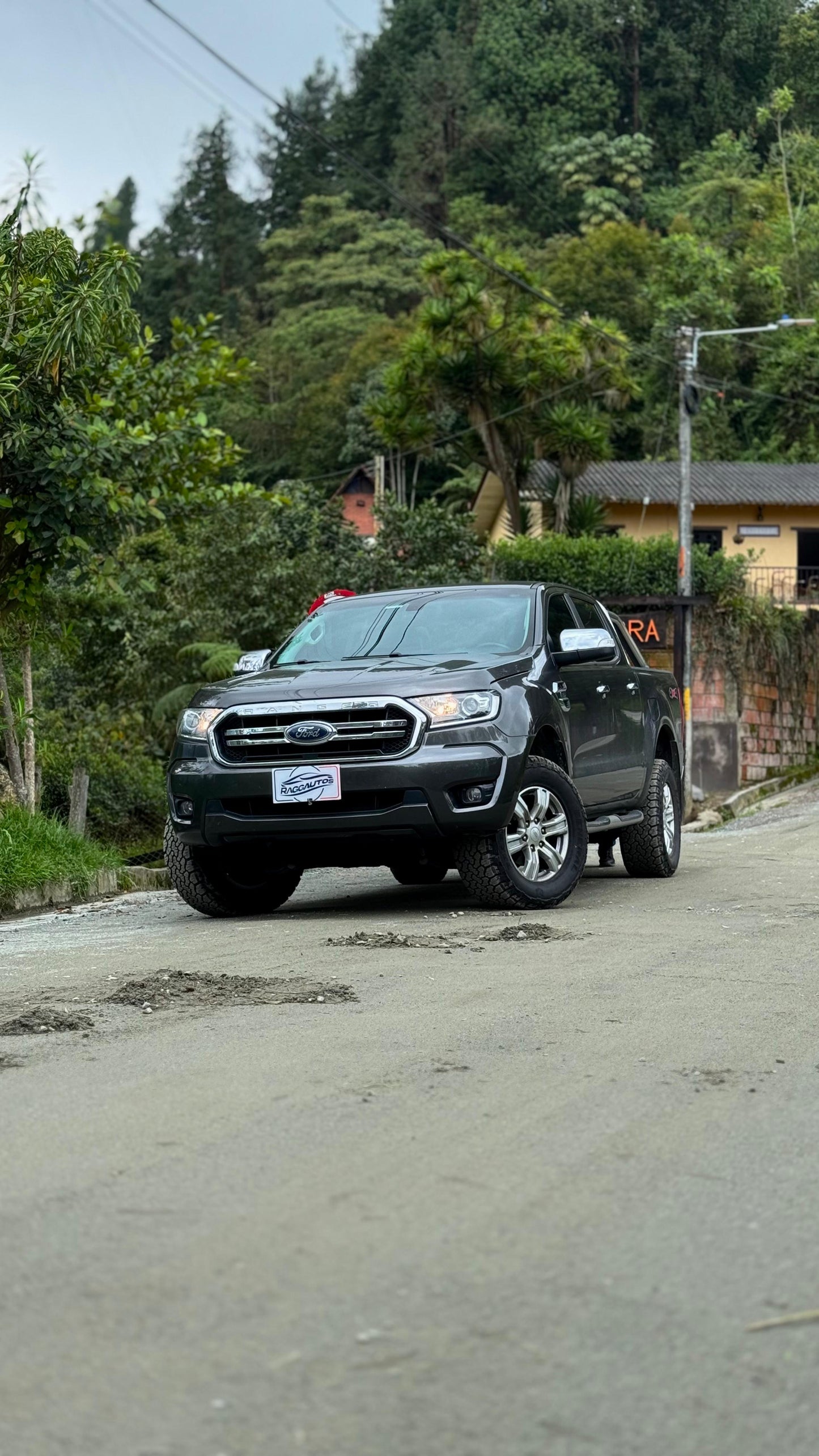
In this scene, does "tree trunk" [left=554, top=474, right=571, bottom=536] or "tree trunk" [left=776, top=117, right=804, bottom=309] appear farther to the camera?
"tree trunk" [left=776, top=117, right=804, bottom=309]

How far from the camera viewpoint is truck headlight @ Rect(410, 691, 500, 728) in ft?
31.2

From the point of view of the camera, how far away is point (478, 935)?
28.6ft

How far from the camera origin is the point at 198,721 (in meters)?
9.87

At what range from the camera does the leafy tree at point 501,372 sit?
145 ft

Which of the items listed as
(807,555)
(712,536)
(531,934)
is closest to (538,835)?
(531,934)

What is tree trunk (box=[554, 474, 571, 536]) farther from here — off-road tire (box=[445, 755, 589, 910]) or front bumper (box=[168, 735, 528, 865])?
front bumper (box=[168, 735, 528, 865])

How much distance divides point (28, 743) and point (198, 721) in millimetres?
4145

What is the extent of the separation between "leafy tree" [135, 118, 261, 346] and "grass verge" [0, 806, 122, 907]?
77.8m

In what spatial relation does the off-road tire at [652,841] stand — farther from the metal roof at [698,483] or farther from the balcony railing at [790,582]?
the metal roof at [698,483]

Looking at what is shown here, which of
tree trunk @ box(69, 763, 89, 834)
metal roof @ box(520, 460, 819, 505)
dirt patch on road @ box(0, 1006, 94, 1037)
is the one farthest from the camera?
metal roof @ box(520, 460, 819, 505)

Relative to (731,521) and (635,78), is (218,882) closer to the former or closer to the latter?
(731,521)


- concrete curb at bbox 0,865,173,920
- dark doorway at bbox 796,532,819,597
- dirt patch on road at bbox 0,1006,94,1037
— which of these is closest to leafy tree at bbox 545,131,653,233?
dark doorway at bbox 796,532,819,597

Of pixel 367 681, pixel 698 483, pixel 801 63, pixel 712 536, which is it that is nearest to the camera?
pixel 367 681

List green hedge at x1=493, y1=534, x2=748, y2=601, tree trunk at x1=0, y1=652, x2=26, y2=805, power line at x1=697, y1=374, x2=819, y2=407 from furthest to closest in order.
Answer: power line at x1=697, y1=374, x2=819, y2=407
green hedge at x1=493, y1=534, x2=748, y2=601
tree trunk at x1=0, y1=652, x2=26, y2=805
